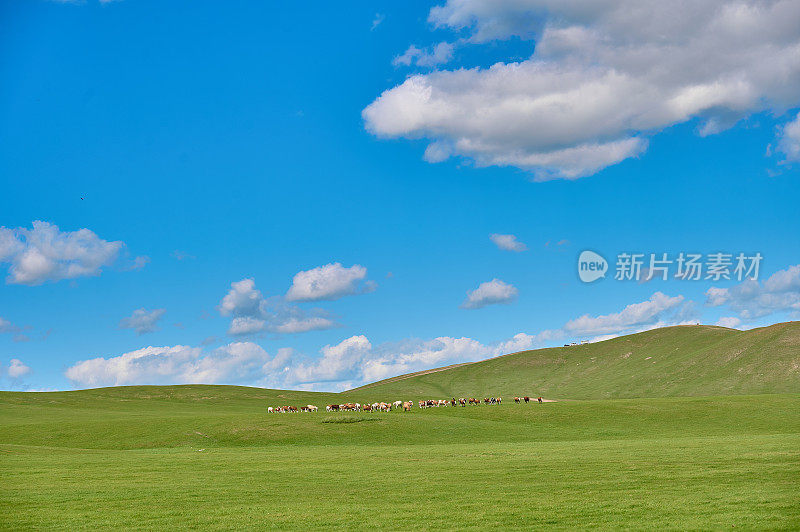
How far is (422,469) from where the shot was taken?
37.9 meters

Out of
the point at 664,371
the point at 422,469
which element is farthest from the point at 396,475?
the point at 664,371

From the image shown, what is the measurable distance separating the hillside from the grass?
68640 mm

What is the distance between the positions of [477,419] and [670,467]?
4198cm

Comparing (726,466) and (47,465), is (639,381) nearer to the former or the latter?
(726,466)

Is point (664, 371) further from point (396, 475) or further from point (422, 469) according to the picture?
point (396, 475)

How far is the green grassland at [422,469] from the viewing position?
24.4 m

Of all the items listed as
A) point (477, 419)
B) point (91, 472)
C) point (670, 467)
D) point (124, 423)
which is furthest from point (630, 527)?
point (124, 423)

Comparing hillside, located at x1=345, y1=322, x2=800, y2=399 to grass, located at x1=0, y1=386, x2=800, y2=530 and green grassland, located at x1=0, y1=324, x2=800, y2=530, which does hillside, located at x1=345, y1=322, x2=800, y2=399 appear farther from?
grass, located at x1=0, y1=386, x2=800, y2=530

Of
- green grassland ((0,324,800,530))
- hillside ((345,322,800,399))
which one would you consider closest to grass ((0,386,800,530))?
green grassland ((0,324,800,530))

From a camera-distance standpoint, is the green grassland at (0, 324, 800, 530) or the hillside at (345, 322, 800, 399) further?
the hillside at (345, 322, 800, 399)

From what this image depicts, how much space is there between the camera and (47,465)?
4156 centimetres

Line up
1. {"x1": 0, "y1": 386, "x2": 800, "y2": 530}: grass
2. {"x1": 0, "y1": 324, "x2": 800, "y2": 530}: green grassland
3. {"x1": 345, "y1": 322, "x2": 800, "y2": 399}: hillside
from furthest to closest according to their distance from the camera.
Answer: {"x1": 345, "y1": 322, "x2": 800, "y2": 399}: hillside, {"x1": 0, "y1": 324, "x2": 800, "y2": 530}: green grassland, {"x1": 0, "y1": 386, "x2": 800, "y2": 530}: grass

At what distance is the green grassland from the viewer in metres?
24.4

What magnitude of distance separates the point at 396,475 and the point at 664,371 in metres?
138
